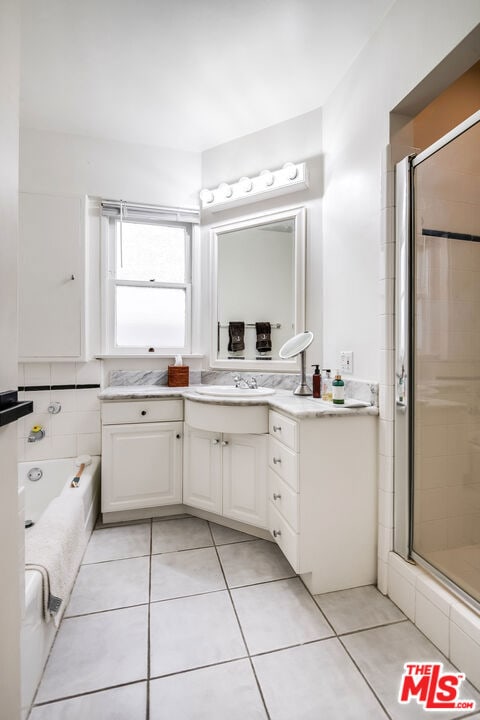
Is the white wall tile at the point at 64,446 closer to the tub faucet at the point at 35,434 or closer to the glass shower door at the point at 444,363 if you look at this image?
the tub faucet at the point at 35,434

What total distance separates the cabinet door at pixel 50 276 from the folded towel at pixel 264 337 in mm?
1205

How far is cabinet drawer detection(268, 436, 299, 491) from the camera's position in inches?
61.8

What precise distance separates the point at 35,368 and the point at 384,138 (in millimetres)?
2426

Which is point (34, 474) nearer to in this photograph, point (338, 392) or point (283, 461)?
point (283, 461)

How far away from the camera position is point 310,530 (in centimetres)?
155

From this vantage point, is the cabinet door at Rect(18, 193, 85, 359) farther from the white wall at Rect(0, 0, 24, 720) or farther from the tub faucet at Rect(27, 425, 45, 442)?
the white wall at Rect(0, 0, 24, 720)

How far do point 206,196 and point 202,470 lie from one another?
6.24 ft

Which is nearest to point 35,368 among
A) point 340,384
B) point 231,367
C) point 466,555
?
point 231,367

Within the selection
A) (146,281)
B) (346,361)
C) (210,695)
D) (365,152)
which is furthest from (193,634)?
(365,152)

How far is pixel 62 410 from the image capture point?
7.95 feet

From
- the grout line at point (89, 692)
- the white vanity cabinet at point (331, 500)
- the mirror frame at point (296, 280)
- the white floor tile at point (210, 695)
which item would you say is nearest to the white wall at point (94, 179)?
the mirror frame at point (296, 280)

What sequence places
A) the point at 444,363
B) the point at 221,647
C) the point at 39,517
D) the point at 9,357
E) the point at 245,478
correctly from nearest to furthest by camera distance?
the point at 9,357 < the point at 221,647 < the point at 444,363 < the point at 245,478 < the point at 39,517

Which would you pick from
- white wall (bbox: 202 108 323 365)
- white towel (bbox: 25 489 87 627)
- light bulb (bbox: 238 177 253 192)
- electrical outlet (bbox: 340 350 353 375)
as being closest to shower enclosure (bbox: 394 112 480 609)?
electrical outlet (bbox: 340 350 353 375)

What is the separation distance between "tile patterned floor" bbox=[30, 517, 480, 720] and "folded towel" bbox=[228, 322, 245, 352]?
131cm
